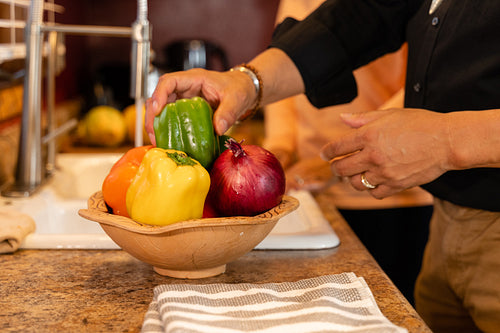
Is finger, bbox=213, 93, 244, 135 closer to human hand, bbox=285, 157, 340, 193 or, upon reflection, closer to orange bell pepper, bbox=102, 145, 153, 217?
orange bell pepper, bbox=102, 145, 153, 217

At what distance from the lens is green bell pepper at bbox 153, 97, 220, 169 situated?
802 millimetres

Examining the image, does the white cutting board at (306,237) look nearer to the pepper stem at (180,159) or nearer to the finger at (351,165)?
the finger at (351,165)

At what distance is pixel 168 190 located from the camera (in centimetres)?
70

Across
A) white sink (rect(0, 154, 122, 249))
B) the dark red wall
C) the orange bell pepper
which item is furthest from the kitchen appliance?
the orange bell pepper

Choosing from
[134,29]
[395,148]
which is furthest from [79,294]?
[134,29]

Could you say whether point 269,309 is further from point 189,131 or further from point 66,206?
point 66,206

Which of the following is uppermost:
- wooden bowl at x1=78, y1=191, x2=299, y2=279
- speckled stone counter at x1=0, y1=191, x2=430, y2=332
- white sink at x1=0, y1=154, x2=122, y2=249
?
wooden bowl at x1=78, y1=191, x2=299, y2=279

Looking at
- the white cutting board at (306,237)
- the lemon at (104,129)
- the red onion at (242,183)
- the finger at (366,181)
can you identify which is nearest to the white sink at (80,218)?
the white cutting board at (306,237)

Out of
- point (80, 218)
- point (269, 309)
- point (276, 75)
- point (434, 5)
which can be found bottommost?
point (80, 218)

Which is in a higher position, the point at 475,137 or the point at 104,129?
the point at 475,137

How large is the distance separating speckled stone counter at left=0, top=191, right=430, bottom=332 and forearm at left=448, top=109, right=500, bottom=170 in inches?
8.5

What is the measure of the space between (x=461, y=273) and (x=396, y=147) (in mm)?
357

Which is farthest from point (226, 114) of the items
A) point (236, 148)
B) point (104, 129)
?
point (104, 129)

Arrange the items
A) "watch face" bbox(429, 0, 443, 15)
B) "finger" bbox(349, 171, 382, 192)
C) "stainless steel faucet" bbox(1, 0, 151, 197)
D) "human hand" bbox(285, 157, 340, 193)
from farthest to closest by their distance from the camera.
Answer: "human hand" bbox(285, 157, 340, 193) < "stainless steel faucet" bbox(1, 0, 151, 197) < "watch face" bbox(429, 0, 443, 15) < "finger" bbox(349, 171, 382, 192)
